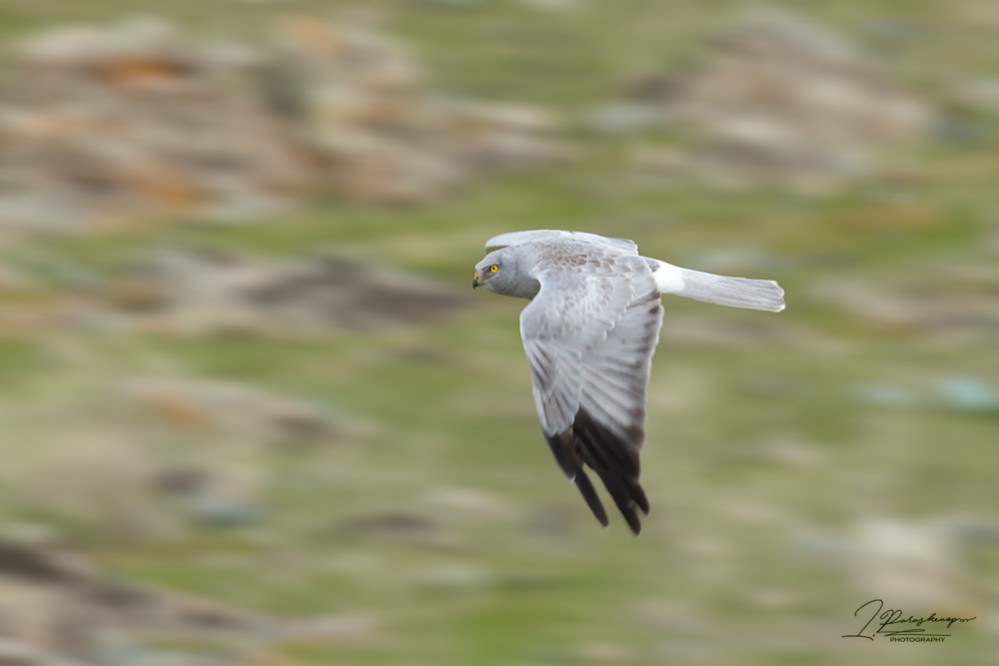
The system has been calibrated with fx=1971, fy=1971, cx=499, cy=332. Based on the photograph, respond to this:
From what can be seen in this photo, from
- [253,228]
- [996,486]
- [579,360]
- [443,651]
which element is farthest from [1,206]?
[579,360]

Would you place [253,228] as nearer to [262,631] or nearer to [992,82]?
→ [262,631]

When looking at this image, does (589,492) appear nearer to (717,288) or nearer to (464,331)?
(717,288)

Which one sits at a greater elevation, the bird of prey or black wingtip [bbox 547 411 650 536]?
the bird of prey

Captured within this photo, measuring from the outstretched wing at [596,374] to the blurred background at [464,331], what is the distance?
3195 millimetres

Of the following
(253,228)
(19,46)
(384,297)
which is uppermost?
(19,46)

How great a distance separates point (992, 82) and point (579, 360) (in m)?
11.1

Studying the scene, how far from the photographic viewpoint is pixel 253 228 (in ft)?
46.8
